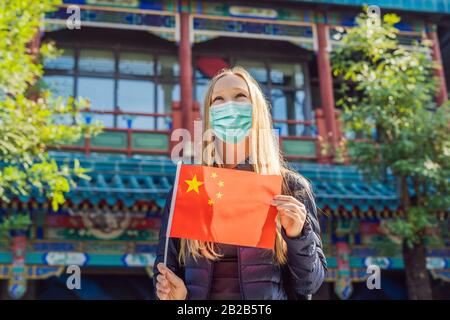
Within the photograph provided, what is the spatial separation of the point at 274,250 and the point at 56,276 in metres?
8.45

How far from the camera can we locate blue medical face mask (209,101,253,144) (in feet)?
7.14

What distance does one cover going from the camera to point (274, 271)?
6.84ft

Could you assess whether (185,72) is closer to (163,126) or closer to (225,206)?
(163,126)

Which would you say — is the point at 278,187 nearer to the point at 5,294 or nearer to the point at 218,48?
the point at 5,294

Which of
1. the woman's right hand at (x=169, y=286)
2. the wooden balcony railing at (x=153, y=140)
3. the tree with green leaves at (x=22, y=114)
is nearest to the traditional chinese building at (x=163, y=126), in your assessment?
the wooden balcony railing at (x=153, y=140)

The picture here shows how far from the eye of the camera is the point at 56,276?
9.82 m

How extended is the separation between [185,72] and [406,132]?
451cm

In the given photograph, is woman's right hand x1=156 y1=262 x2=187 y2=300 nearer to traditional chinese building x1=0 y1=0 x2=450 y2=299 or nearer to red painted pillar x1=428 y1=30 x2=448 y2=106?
traditional chinese building x1=0 y1=0 x2=450 y2=299

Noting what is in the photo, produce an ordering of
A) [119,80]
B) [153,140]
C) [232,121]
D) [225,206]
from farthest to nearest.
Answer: [119,80], [153,140], [232,121], [225,206]

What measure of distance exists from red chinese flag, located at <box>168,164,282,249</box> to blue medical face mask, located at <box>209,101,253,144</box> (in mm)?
199

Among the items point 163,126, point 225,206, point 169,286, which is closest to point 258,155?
point 225,206

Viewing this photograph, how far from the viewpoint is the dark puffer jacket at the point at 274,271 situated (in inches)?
79.1

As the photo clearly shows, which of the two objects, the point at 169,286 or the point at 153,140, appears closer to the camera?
the point at 169,286

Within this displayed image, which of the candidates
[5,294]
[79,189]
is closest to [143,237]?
[79,189]
